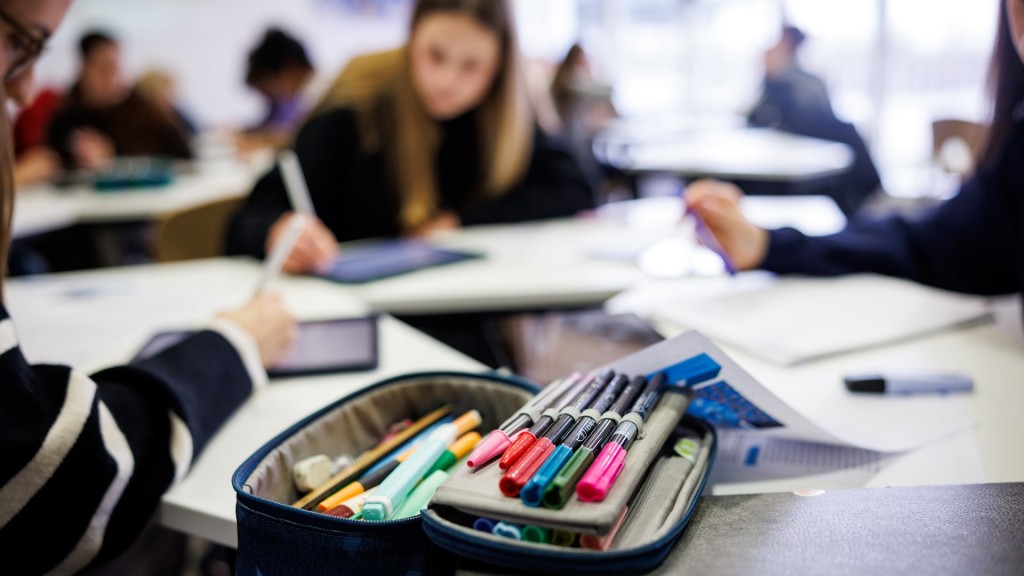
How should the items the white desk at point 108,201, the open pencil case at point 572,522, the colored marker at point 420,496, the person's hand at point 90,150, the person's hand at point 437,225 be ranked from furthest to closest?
the person's hand at point 90,150, the white desk at point 108,201, the person's hand at point 437,225, the colored marker at point 420,496, the open pencil case at point 572,522

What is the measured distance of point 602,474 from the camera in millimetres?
474

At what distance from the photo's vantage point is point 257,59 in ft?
14.2

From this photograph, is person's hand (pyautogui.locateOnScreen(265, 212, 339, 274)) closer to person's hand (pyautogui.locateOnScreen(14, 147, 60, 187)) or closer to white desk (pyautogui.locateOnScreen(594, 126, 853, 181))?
white desk (pyautogui.locateOnScreen(594, 126, 853, 181))

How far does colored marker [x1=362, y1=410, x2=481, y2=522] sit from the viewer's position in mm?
532

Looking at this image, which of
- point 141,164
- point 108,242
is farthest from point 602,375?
point 141,164

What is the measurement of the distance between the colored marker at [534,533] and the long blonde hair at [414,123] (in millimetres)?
1374

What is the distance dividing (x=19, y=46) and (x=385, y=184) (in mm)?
1097

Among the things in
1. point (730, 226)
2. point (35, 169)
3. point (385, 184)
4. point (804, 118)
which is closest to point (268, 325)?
point (730, 226)

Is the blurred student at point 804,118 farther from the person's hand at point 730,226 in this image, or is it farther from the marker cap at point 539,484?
the marker cap at point 539,484

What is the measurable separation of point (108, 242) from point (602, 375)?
284 centimetres

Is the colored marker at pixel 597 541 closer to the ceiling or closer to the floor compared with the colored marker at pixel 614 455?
closer to the floor

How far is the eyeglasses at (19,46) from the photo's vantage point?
757 mm

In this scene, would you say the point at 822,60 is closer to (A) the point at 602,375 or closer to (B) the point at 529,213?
(B) the point at 529,213

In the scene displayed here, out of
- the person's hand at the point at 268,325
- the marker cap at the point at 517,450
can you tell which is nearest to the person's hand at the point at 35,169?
the person's hand at the point at 268,325
